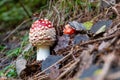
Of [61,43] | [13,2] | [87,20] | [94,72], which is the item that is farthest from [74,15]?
[13,2]

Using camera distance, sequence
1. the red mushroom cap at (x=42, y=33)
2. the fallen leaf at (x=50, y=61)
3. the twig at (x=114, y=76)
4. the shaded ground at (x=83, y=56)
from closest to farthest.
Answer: the twig at (x=114, y=76), the shaded ground at (x=83, y=56), the fallen leaf at (x=50, y=61), the red mushroom cap at (x=42, y=33)

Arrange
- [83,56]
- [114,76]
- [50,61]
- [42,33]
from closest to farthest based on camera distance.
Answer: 1. [114,76]
2. [83,56]
3. [50,61]
4. [42,33]

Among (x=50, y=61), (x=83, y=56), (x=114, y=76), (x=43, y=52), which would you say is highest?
(x=43, y=52)

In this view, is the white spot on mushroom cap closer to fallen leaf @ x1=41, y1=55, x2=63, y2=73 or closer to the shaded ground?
the shaded ground

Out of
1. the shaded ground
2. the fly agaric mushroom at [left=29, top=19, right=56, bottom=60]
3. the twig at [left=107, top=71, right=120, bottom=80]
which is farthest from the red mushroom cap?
the twig at [left=107, top=71, right=120, bottom=80]

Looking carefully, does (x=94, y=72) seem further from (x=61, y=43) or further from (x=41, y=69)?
(x=61, y=43)

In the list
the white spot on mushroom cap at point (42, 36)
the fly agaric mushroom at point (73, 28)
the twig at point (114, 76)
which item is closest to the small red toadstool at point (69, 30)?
the fly agaric mushroom at point (73, 28)

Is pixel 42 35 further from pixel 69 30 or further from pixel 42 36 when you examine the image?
pixel 69 30

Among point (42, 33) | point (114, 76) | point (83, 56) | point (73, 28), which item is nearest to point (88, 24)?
point (73, 28)

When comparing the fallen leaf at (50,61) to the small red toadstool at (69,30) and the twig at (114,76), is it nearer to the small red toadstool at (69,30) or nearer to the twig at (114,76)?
the small red toadstool at (69,30)

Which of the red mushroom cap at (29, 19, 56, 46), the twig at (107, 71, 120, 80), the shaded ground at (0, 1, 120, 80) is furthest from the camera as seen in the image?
the red mushroom cap at (29, 19, 56, 46)

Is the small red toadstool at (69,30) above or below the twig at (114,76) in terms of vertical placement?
above
